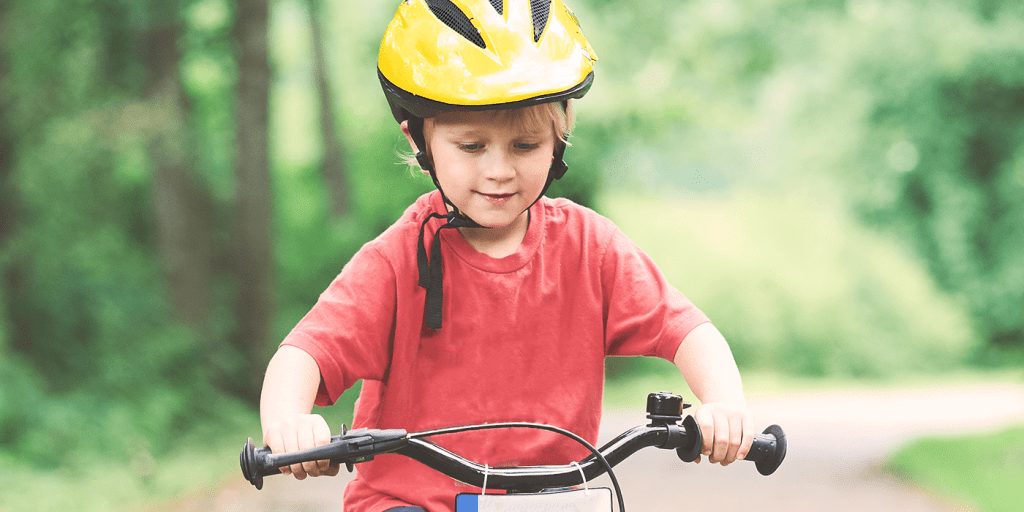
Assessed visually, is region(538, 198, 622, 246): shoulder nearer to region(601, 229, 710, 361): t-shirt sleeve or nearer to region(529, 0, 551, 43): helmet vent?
region(601, 229, 710, 361): t-shirt sleeve

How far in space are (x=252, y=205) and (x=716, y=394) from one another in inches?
387

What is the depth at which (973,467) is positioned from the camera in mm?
9031

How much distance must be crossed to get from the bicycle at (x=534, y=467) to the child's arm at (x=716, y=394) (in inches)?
1.1

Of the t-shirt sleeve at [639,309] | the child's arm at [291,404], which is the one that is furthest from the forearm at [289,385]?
the t-shirt sleeve at [639,309]

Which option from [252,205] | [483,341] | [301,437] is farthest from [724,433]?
[252,205]

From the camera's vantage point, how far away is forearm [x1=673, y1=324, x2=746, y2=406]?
91.6 inches

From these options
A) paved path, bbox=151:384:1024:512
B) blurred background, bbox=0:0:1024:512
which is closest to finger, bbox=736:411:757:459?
blurred background, bbox=0:0:1024:512

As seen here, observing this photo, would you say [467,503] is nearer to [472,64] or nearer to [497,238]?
[497,238]

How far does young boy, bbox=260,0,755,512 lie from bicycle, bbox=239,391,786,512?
263mm

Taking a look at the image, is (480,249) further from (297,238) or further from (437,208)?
(297,238)

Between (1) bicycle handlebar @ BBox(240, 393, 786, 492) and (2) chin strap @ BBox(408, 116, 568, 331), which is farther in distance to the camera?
(2) chin strap @ BBox(408, 116, 568, 331)

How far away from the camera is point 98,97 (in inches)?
368

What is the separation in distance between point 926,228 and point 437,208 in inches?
837

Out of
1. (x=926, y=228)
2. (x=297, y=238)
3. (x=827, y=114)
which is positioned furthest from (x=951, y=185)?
(x=297, y=238)
